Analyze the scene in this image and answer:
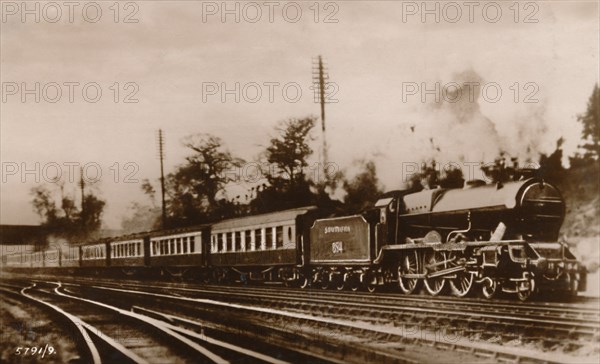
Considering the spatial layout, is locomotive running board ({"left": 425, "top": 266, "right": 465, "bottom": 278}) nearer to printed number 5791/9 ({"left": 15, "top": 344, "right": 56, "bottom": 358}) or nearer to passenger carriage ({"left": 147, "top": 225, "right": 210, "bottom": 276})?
printed number 5791/9 ({"left": 15, "top": 344, "right": 56, "bottom": 358})

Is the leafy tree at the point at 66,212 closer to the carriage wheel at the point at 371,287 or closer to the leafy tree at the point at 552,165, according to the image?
the carriage wheel at the point at 371,287

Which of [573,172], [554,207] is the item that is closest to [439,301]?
[554,207]

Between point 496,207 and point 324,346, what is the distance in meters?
5.51

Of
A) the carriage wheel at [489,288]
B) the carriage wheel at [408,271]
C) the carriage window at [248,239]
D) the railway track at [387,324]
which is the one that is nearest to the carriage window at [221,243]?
the carriage window at [248,239]

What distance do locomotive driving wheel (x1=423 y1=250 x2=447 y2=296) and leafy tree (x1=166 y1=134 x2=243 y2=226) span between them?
165 inches

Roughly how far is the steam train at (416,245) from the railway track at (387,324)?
2.21 meters

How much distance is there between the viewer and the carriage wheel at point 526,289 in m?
11.2

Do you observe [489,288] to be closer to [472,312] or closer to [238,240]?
[472,312]

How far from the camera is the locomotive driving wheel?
12773 mm

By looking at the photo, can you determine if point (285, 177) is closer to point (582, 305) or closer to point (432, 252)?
point (432, 252)

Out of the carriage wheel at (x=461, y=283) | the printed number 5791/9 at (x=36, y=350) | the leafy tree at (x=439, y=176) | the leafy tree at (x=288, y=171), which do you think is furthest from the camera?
the leafy tree at (x=439, y=176)

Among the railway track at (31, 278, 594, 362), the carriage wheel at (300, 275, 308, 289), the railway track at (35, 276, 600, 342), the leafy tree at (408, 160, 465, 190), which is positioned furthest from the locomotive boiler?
the carriage wheel at (300, 275, 308, 289)

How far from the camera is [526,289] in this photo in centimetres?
1139

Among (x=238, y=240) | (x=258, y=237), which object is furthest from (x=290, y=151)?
(x=238, y=240)
